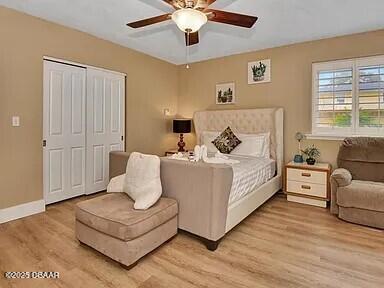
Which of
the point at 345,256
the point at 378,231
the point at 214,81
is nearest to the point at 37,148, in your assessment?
the point at 214,81

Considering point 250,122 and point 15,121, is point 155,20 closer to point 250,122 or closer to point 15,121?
point 15,121

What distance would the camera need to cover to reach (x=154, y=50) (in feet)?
15.7

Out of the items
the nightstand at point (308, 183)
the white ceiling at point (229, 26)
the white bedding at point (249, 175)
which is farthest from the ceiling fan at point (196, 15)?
the nightstand at point (308, 183)

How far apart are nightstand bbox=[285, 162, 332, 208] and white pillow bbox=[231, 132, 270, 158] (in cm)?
50

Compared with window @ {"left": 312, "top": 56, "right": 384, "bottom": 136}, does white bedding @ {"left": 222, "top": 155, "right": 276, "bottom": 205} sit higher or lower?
lower

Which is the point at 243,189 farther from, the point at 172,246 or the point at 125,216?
the point at 125,216

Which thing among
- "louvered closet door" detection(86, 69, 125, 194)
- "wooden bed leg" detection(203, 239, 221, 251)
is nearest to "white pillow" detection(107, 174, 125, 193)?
"wooden bed leg" detection(203, 239, 221, 251)

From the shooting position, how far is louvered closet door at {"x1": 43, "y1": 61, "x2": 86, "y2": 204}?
3.53m

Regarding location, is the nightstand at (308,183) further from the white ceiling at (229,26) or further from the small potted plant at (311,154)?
the white ceiling at (229,26)

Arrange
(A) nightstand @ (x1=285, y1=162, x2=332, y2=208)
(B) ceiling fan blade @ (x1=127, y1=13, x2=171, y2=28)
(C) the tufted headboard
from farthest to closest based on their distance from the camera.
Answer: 1. (C) the tufted headboard
2. (A) nightstand @ (x1=285, y1=162, x2=332, y2=208)
3. (B) ceiling fan blade @ (x1=127, y1=13, x2=171, y2=28)

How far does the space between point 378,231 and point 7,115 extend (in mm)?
4671

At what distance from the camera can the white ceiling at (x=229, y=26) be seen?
116 inches

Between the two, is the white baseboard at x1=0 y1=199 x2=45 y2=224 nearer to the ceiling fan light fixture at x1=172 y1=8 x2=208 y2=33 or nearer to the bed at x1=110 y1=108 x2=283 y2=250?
the bed at x1=110 y1=108 x2=283 y2=250

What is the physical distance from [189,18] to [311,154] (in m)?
2.92
